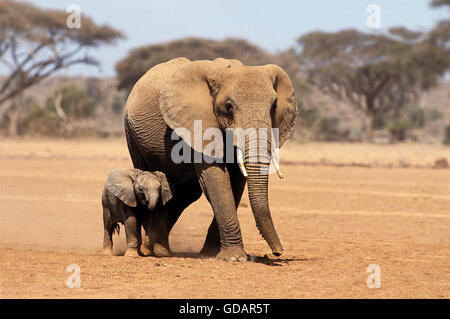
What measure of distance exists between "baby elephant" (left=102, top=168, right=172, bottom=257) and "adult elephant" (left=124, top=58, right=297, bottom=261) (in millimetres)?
268

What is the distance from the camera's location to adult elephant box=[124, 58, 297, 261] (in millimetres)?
7461

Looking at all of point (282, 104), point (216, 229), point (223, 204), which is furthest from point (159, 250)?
point (282, 104)

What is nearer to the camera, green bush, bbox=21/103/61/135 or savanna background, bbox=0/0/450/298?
savanna background, bbox=0/0/450/298

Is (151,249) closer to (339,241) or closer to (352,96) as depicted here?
(339,241)

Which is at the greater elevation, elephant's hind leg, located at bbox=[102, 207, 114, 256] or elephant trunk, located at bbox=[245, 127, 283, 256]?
elephant trunk, located at bbox=[245, 127, 283, 256]

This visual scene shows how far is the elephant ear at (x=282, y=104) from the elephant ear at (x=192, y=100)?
A: 1.64 feet

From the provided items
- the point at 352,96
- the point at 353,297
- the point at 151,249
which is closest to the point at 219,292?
the point at 353,297

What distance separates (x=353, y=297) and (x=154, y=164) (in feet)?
11.7

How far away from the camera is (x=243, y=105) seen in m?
7.45

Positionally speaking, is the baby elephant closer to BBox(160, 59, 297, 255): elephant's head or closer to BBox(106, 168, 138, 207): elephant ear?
BBox(106, 168, 138, 207): elephant ear

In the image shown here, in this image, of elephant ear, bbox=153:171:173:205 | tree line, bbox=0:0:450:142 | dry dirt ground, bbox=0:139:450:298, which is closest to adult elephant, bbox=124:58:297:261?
elephant ear, bbox=153:171:173:205

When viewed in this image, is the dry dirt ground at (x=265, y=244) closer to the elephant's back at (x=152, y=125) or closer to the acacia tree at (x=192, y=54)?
the elephant's back at (x=152, y=125)

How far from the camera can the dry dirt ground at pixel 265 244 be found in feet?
21.3

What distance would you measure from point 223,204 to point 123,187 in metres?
1.31
